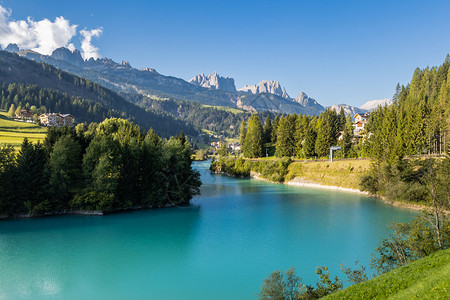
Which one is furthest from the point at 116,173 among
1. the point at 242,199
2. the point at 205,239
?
the point at 242,199

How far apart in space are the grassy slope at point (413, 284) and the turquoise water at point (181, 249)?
8.71 m

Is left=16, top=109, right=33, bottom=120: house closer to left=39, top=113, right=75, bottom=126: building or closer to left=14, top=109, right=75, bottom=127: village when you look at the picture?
left=14, top=109, right=75, bottom=127: village

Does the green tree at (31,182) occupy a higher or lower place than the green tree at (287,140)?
lower

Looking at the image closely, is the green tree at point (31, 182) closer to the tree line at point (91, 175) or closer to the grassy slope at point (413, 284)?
the tree line at point (91, 175)

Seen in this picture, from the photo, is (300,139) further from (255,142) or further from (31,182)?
(31,182)

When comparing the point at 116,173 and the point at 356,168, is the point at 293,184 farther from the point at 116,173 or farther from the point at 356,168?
the point at 116,173

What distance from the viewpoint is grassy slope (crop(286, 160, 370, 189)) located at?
2347 inches

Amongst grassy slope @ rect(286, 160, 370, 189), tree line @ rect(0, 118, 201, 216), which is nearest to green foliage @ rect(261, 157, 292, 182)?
grassy slope @ rect(286, 160, 370, 189)

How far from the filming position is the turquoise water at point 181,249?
1969 cm

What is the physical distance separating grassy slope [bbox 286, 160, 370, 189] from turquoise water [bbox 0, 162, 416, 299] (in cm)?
1539

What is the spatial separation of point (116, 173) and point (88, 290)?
23.9m

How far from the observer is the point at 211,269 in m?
A: 22.6

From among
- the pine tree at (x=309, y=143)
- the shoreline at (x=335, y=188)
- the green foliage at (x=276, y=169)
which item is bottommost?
the shoreline at (x=335, y=188)

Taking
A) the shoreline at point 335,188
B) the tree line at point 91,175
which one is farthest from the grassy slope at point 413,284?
the tree line at point 91,175
